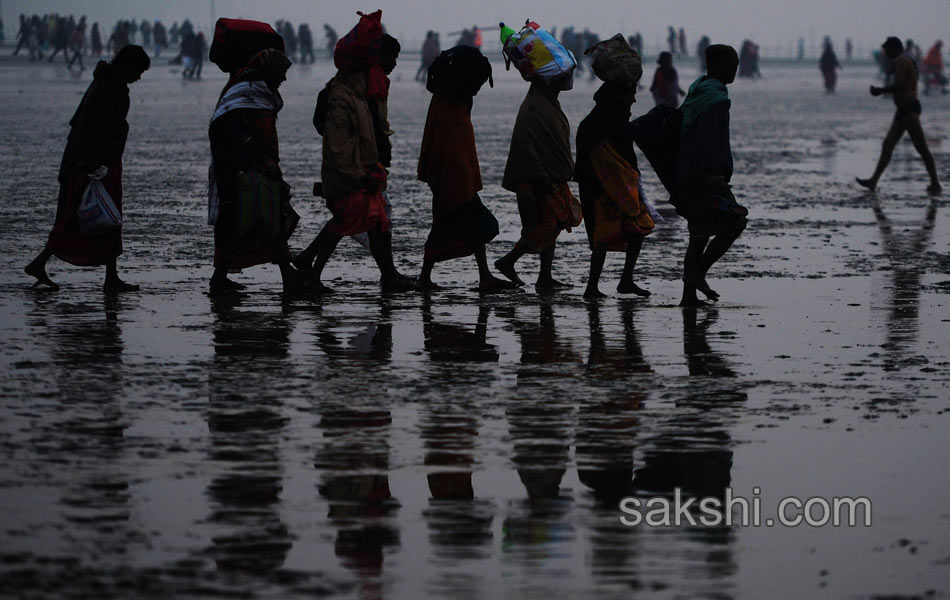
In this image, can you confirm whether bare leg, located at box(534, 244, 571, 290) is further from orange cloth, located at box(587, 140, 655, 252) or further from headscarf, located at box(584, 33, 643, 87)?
headscarf, located at box(584, 33, 643, 87)

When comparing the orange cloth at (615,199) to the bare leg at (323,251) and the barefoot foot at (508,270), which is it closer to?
the barefoot foot at (508,270)

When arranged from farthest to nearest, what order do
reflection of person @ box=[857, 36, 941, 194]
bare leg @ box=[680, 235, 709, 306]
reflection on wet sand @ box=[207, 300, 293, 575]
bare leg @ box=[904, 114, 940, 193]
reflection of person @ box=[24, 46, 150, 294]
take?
reflection of person @ box=[857, 36, 941, 194]
bare leg @ box=[904, 114, 940, 193]
reflection of person @ box=[24, 46, 150, 294]
bare leg @ box=[680, 235, 709, 306]
reflection on wet sand @ box=[207, 300, 293, 575]

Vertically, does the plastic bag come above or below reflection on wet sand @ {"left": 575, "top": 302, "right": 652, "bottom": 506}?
above

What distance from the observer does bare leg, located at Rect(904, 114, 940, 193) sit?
17.4 metres

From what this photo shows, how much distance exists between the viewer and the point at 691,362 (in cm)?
794

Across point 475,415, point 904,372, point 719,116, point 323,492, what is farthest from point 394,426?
point 719,116

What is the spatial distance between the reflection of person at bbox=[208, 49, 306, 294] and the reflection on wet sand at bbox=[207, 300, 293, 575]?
81 cm

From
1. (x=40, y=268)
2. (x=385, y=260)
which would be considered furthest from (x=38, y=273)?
(x=385, y=260)

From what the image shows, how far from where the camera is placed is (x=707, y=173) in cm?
970

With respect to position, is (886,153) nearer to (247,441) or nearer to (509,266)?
(509,266)

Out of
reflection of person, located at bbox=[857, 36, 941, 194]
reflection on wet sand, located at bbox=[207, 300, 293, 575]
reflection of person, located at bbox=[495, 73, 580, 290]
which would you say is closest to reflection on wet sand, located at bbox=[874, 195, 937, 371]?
reflection of person, located at bbox=[857, 36, 941, 194]

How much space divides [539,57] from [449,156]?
80cm

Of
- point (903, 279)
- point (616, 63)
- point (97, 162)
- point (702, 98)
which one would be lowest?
point (903, 279)

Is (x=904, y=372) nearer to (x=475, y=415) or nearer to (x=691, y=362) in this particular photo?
(x=691, y=362)
